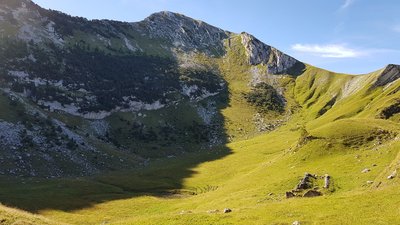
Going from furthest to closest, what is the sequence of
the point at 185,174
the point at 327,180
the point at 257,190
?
the point at 185,174 < the point at 257,190 < the point at 327,180

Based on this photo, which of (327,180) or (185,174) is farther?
(185,174)

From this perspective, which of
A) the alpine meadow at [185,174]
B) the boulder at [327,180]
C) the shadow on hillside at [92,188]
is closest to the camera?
the alpine meadow at [185,174]

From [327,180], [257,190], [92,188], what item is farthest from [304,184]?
[92,188]

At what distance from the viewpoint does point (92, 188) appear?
11044 centimetres

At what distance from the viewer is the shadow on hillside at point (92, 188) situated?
9156 cm

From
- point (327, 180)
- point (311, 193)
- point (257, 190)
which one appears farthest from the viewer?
point (257, 190)

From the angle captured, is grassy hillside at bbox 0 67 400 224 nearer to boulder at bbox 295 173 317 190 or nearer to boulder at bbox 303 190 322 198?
boulder at bbox 295 173 317 190

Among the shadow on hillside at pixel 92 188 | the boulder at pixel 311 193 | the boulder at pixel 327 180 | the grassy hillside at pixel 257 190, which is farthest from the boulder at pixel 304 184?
the shadow on hillside at pixel 92 188

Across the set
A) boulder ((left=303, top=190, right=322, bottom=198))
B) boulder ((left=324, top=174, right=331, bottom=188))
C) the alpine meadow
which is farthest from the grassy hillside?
boulder ((left=303, top=190, right=322, bottom=198))

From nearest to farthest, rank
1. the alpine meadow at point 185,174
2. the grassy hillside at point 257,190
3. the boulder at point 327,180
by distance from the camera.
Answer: the grassy hillside at point 257,190
the alpine meadow at point 185,174
the boulder at point 327,180

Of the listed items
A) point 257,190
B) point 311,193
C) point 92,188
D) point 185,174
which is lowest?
point 185,174

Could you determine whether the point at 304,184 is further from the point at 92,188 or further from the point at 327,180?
the point at 92,188

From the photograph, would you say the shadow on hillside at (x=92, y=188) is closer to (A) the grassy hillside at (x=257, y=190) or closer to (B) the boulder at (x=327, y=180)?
(A) the grassy hillside at (x=257, y=190)

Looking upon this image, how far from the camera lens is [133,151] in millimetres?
191875
